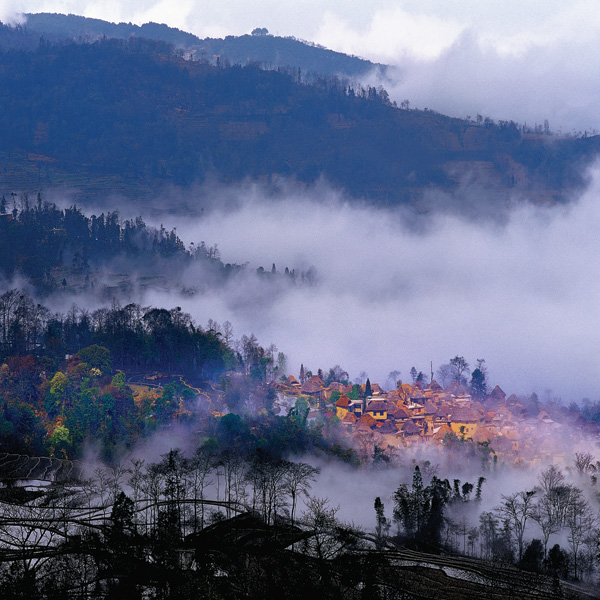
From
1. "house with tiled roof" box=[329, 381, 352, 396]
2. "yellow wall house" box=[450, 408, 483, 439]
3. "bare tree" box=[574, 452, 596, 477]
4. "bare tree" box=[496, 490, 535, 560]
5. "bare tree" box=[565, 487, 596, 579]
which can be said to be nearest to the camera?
"bare tree" box=[565, 487, 596, 579]

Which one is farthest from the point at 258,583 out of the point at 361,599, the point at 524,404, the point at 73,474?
the point at 524,404

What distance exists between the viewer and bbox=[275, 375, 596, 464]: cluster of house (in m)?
141

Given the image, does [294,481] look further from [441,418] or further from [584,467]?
[441,418]

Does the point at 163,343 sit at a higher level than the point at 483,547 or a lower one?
higher

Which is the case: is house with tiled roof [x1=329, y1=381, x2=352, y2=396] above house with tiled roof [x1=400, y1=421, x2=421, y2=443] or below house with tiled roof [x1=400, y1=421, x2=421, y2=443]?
above

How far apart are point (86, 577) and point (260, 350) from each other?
118270mm

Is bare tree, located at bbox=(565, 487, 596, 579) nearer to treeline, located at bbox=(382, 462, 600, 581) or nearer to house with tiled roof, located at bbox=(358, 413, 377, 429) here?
treeline, located at bbox=(382, 462, 600, 581)

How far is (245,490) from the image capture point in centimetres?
9625

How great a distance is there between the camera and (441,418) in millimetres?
158500

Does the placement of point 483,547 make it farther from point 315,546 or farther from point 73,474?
point 73,474

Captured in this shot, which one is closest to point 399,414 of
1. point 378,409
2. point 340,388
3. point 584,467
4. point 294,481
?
point 378,409

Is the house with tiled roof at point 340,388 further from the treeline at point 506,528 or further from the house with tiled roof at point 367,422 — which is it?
the treeline at point 506,528

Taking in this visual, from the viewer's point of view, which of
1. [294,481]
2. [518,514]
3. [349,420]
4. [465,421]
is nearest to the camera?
[294,481]

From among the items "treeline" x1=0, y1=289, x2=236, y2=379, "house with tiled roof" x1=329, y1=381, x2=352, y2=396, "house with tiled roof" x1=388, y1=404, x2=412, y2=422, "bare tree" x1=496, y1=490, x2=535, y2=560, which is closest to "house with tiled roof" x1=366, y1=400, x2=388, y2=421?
"house with tiled roof" x1=388, y1=404, x2=412, y2=422
